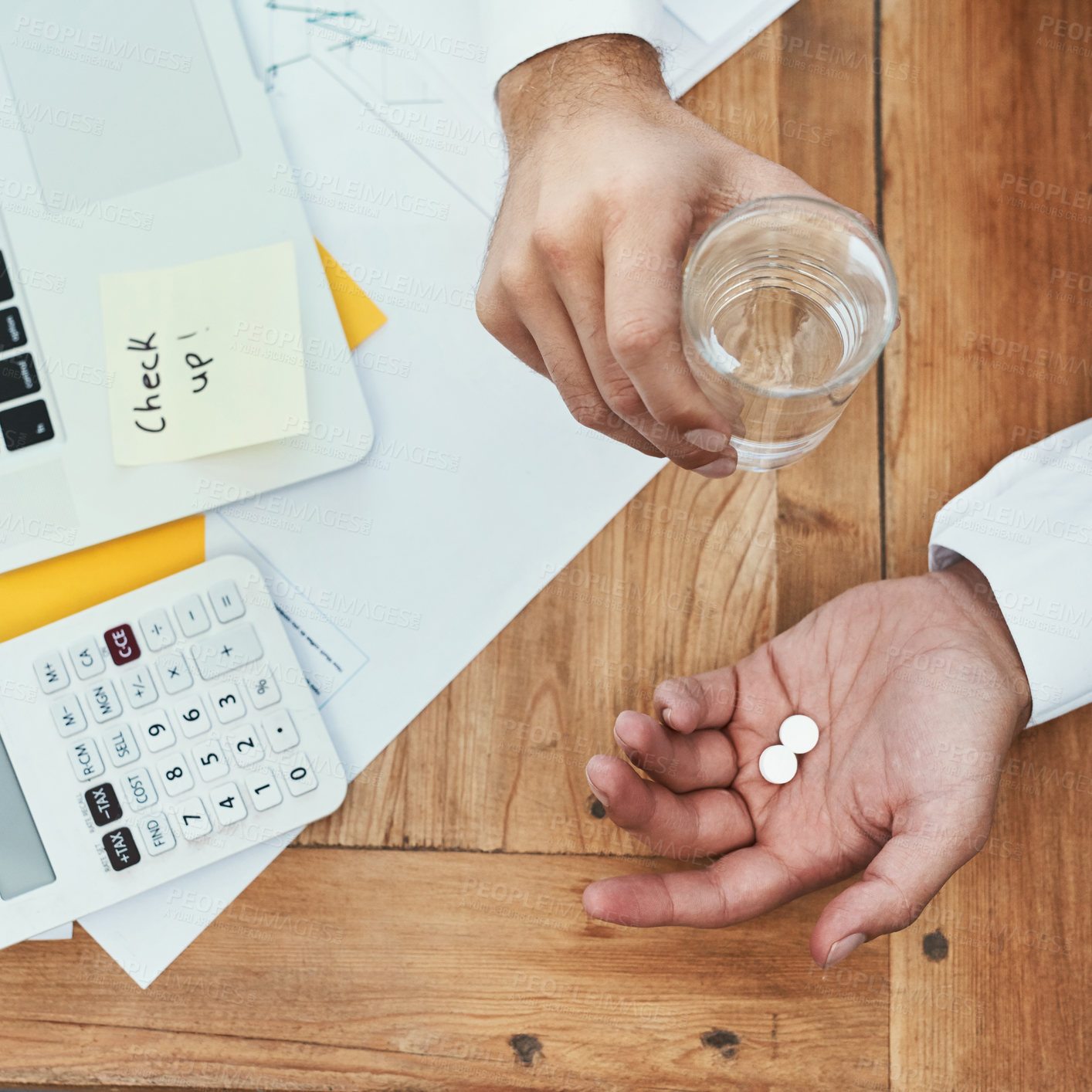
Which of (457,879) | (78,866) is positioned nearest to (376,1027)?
(457,879)

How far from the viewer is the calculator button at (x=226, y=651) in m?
0.59

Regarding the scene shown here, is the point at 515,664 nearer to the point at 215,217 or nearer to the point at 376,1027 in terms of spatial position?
the point at 376,1027

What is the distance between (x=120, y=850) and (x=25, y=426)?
11.1 inches

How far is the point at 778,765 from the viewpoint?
0.57 meters

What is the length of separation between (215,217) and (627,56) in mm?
296

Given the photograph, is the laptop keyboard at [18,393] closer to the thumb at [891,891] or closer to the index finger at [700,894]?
the index finger at [700,894]

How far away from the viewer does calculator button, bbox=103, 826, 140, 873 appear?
565 mm

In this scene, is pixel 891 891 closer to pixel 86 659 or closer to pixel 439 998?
pixel 439 998

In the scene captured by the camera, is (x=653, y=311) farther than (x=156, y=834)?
No

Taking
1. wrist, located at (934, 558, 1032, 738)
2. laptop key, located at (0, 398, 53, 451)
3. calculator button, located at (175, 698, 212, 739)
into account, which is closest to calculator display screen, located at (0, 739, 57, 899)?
calculator button, located at (175, 698, 212, 739)

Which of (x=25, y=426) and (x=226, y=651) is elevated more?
(x=25, y=426)

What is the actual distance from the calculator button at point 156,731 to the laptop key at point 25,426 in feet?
0.65

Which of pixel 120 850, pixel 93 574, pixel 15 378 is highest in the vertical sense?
pixel 15 378

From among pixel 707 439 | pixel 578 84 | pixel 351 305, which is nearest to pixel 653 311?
pixel 707 439
